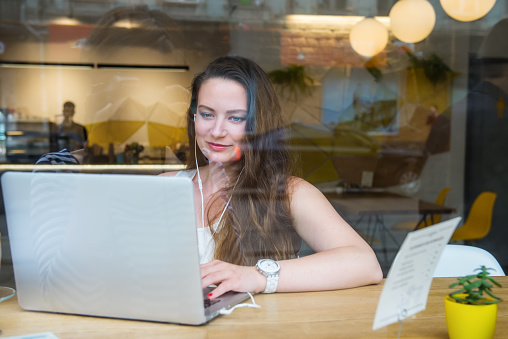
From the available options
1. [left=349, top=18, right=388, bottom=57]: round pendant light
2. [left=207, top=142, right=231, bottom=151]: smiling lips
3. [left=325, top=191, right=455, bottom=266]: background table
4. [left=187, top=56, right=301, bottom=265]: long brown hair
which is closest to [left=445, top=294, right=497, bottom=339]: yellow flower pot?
[left=187, top=56, right=301, bottom=265]: long brown hair

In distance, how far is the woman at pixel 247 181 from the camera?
158cm

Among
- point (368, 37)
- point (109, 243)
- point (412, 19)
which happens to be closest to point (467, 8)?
point (412, 19)

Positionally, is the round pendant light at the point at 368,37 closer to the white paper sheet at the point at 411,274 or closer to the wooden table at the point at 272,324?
the wooden table at the point at 272,324

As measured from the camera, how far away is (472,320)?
897mm

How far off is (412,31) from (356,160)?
138 cm

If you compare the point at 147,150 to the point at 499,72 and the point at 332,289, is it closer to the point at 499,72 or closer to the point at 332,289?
the point at 499,72

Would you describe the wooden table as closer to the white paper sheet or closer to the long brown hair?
the white paper sheet

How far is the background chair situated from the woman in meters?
0.44

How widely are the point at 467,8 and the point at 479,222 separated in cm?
199

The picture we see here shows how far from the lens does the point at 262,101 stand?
1709 millimetres

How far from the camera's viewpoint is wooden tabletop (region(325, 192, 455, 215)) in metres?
4.98

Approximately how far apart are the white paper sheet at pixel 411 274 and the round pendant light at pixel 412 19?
474 centimetres

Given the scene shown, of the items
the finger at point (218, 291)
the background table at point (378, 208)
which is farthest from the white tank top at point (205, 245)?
the background table at point (378, 208)

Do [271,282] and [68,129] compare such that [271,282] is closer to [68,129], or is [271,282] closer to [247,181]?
[247,181]
